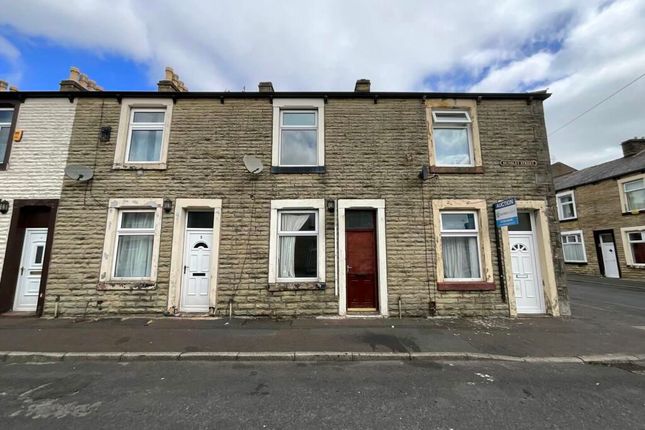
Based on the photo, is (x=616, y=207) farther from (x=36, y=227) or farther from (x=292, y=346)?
(x=36, y=227)

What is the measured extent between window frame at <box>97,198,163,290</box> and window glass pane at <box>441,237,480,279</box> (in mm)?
7546

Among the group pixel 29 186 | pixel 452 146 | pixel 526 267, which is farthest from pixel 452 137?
pixel 29 186

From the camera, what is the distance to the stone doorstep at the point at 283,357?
4879 mm

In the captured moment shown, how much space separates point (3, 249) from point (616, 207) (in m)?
26.5

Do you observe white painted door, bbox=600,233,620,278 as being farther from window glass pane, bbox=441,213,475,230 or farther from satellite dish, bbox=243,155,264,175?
satellite dish, bbox=243,155,264,175

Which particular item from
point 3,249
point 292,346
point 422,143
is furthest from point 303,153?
point 3,249

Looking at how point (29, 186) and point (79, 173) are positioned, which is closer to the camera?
point (79, 173)

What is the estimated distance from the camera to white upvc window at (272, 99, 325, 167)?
26.5 ft

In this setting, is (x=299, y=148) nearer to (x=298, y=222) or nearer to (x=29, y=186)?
(x=298, y=222)

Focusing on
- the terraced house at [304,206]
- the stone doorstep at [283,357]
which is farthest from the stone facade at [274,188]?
the stone doorstep at [283,357]

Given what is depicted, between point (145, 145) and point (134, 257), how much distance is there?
314 cm

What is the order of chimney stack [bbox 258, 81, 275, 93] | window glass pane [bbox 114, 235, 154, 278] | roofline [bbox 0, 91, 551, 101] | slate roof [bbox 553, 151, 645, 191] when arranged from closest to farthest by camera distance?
window glass pane [bbox 114, 235, 154, 278]
roofline [bbox 0, 91, 551, 101]
chimney stack [bbox 258, 81, 275, 93]
slate roof [bbox 553, 151, 645, 191]

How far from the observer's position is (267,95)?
816cm

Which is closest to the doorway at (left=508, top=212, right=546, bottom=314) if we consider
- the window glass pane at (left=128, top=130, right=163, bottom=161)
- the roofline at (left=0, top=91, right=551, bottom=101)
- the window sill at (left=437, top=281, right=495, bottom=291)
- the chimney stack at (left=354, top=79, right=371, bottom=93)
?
the window sill at (left=437, top=281, right=495, bottom=291)
